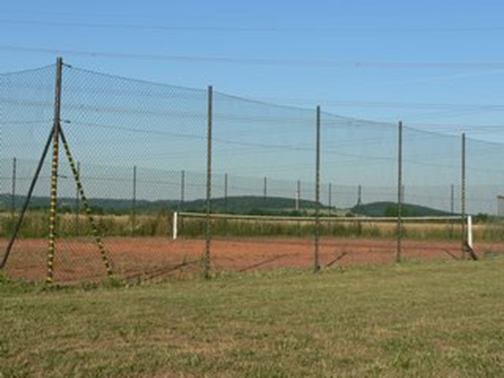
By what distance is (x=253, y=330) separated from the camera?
816cm

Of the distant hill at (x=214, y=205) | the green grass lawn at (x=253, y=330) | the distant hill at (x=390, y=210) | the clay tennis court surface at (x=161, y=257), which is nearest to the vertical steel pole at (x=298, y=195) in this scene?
the distant hill at (x=214, y=205)

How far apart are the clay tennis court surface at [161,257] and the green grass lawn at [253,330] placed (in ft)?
7.61

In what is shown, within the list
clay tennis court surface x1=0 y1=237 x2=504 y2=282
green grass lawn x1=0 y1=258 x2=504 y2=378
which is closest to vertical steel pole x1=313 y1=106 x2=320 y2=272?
clay tennis court surface x1=0 y1=237 x2=504 y2=282

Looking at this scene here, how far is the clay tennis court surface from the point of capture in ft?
49.2

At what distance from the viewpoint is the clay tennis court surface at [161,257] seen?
49.2ft

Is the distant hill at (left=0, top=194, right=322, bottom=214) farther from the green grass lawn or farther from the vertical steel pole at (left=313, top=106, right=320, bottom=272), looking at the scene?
the green grass lawn

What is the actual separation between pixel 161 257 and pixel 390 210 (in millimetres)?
17424

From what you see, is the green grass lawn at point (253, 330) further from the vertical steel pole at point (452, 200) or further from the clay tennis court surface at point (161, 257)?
the vertical steel pole at point (452, 200)

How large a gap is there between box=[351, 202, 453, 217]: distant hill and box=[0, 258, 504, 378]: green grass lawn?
17250 mm

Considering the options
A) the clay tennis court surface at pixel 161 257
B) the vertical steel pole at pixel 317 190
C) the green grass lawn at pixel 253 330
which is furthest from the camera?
the vertical steel pole at pixel 317 190

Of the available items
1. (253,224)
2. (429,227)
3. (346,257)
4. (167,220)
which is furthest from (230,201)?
(346,257)

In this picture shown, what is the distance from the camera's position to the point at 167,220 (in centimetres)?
3011

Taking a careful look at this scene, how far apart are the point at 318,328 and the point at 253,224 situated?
24.8 metres

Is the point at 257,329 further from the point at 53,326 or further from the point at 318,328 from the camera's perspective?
the point at 53,326
